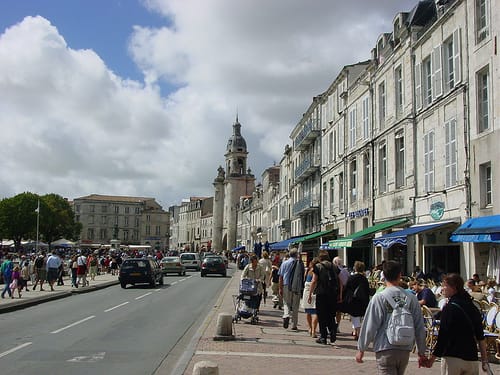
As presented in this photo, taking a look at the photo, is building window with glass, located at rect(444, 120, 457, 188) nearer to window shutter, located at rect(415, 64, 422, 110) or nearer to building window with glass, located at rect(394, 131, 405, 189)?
window shutter, located at rect(415, 64, 422, 110)

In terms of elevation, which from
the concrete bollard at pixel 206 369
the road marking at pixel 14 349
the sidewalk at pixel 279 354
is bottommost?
the road marking at pixel 14 349

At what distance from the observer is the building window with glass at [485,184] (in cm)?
1770

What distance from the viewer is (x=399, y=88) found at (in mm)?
25484

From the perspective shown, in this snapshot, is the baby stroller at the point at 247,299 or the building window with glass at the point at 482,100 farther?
the building window with glass at the point at 482,100

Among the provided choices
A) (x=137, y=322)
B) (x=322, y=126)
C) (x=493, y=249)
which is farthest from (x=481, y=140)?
(x=322, y=126)

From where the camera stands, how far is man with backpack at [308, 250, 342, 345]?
36.9 feet

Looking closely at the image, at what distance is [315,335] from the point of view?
1230 cm

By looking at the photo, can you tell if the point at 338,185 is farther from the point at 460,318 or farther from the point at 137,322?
the point at 460,318

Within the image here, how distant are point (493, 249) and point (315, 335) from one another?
7292 millimetres

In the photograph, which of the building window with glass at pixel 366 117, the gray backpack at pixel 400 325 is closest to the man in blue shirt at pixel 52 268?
the building window with glass at pixel 366 117

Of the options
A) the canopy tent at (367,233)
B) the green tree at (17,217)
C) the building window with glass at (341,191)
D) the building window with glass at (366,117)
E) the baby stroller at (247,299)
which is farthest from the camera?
the green tree at (17,217)

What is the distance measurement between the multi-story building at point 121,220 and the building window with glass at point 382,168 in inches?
4670

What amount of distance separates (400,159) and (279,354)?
1692 centimetres

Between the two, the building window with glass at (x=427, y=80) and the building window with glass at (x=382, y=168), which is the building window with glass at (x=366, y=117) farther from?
the building window with glass at (x=427, y=80)
